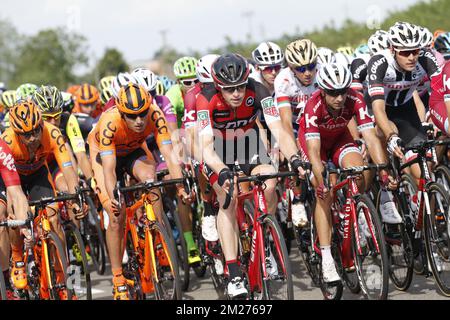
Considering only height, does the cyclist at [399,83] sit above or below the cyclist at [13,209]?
above

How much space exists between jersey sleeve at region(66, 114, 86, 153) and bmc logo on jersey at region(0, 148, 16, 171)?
2.11m

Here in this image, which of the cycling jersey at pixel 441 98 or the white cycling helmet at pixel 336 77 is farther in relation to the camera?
the cycling jersey at pixel 441 98

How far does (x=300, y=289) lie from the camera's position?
28.0 ft

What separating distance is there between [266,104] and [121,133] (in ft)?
4.82

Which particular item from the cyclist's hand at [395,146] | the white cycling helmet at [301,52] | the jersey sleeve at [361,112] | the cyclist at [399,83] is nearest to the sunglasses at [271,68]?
the white cycling helmet at [301,52]

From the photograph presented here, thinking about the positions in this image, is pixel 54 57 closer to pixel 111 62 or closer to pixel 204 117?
pixel 111 62

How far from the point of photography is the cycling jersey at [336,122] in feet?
24.6

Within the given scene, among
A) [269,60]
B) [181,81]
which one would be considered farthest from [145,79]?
[269,60]

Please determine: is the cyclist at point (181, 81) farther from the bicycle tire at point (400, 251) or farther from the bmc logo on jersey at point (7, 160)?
the bicycle tire at point (400, 251)

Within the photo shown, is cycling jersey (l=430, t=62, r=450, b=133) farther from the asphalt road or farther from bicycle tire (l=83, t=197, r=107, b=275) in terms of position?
bicycle tire (l=83, t=197, r=107, b=275)

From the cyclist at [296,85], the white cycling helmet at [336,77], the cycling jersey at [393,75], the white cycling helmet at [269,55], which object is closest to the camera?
the white cycling helmet at [336,77]
